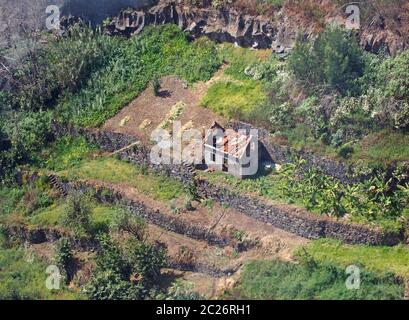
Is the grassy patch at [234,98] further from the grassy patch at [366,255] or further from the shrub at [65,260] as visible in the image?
the shrub at [65,260]

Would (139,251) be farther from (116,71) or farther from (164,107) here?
(116,71)

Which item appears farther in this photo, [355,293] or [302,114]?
[302,114]

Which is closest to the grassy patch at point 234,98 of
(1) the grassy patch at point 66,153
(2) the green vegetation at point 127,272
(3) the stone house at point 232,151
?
(3) the stone house at point 232,151

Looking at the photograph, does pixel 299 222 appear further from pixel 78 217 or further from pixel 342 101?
pixel 78 217

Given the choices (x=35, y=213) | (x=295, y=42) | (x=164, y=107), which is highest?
(x=295, y=42)

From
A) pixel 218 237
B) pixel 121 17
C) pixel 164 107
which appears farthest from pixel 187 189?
pixel 121 17

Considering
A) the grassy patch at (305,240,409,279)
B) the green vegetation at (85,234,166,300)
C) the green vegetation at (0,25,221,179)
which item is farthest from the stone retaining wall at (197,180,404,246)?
the green vegetation at (0,25,221,179)
